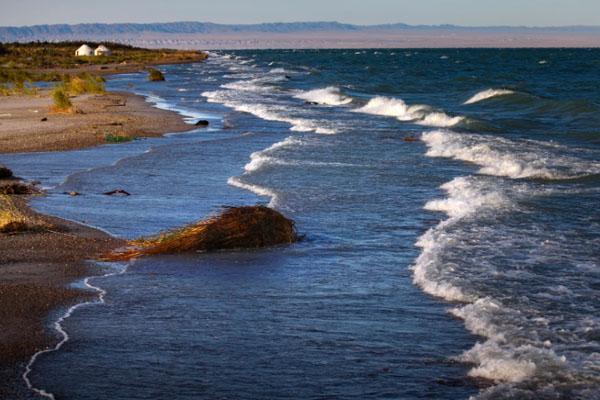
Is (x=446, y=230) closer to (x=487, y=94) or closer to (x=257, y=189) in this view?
(x=257, y=189)

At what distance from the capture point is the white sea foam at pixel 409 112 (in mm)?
35656

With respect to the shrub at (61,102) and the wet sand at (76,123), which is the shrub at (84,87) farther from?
the shrub at (61,102)

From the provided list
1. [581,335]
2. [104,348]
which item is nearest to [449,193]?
[581,335]

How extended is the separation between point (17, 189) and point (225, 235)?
5352mm

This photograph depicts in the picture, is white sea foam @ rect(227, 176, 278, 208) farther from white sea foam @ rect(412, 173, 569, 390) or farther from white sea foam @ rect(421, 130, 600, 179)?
white sea foam @ rect(421, 130, 600, 179)

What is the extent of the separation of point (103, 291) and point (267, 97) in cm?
4226

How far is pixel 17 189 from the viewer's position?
15836mm

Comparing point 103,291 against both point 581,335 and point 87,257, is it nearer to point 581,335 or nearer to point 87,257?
point 87,257

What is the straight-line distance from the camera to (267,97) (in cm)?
5166

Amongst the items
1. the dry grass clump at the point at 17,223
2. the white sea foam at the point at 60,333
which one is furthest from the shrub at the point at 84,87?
the white sea foam at the point at 60,333

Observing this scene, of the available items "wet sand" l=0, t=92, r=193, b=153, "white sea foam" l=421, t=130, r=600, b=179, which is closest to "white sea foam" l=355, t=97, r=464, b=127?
"white sea foam" l=421, t=130, r=600, b=179

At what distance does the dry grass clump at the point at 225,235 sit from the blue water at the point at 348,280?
0.28 metres

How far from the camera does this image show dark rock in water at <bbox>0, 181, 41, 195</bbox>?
15569 mm

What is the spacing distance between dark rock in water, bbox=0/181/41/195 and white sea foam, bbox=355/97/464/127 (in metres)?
20.5
